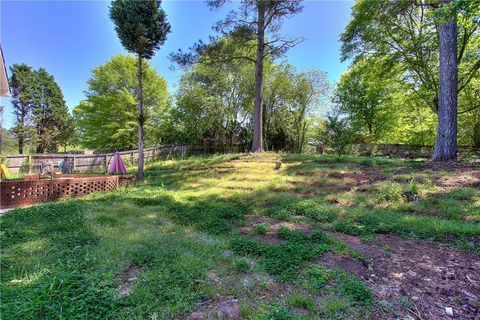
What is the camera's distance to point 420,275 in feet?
9.04

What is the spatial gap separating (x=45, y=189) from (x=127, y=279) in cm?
541

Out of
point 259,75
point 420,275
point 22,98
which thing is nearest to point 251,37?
point 259,75

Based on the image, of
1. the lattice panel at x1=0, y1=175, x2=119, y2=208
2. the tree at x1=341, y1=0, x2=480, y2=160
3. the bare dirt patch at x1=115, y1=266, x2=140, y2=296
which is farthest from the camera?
the tree at x1=341, y1=0, x2=480, y2=160

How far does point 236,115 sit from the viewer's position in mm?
19391

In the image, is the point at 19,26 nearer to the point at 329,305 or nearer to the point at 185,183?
the point at 185,183

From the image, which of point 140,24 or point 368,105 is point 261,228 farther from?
point 368,105

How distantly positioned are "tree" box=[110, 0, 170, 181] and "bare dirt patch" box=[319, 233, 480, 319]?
316 inches

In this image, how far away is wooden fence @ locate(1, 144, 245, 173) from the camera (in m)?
13.1

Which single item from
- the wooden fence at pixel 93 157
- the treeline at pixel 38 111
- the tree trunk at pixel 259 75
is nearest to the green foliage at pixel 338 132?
the tree trunk at pixel 259 75

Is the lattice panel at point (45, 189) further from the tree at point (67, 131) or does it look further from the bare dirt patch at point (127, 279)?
the tree at point (67, 131)

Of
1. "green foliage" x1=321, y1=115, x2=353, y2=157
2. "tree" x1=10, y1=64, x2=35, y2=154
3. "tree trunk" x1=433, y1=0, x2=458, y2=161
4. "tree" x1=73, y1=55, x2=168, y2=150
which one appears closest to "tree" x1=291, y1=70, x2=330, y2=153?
"green foliage" x1=321, y1=115, x2=353, y2=157

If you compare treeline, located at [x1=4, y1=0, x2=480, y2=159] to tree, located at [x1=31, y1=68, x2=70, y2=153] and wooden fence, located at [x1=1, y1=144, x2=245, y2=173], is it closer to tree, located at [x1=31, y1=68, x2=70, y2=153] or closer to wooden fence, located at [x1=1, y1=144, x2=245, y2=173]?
tree, located at [x1=31, y1=68, x2=70, y2=153]

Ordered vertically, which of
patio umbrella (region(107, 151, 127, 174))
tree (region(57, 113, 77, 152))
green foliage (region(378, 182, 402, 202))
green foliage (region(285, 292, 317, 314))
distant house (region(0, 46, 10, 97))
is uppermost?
tree (region(57, 113, 77, 152))

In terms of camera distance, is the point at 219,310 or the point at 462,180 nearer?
the point at 219,310
